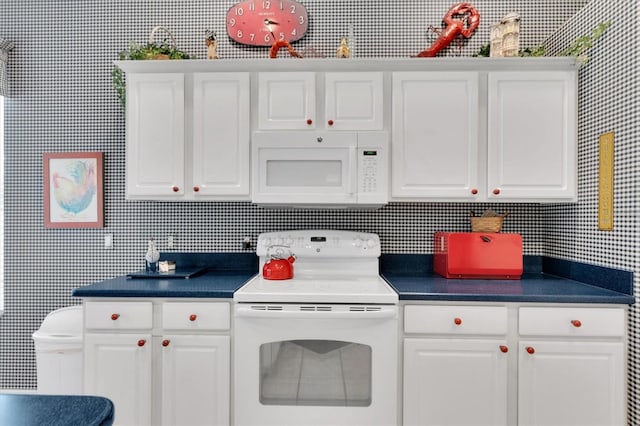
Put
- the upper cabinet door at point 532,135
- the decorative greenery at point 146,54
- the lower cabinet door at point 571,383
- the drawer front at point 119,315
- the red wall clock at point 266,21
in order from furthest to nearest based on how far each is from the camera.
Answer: the red wall clock at point 266,21 < the decorative greenery at point 146,54 < the upper cabinet door at point 532,135 < the drawer front at point 119,315 < the lower cabinet door at point 571,383

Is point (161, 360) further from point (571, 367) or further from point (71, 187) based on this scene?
point (571, 367)

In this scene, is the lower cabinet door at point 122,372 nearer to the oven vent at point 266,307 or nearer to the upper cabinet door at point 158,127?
the oven vent at point 266,307

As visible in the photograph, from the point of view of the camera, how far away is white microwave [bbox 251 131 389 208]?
82.0 inches

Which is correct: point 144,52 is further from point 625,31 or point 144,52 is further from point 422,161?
point 625,31

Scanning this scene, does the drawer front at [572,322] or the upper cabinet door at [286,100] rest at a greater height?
the upper cabinet door at [286,100]

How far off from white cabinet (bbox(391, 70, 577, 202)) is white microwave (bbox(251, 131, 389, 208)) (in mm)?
125

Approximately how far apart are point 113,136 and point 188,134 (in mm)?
750

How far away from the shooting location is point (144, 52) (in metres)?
2.19

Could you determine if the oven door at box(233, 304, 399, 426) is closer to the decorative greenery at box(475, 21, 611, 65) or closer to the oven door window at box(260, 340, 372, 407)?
the oven door window at box(260, 340, 372, 407)

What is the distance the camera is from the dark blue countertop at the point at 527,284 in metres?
1.76

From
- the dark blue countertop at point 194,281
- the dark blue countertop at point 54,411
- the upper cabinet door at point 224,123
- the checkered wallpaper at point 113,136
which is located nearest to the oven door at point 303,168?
the upper cabinet door at point 224,123

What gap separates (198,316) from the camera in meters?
1.83

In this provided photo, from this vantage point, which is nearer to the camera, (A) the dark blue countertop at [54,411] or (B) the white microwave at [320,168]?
(A) the dark blue countertop at [54,411]

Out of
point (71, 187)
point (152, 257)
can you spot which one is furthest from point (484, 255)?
point (71, 187)
